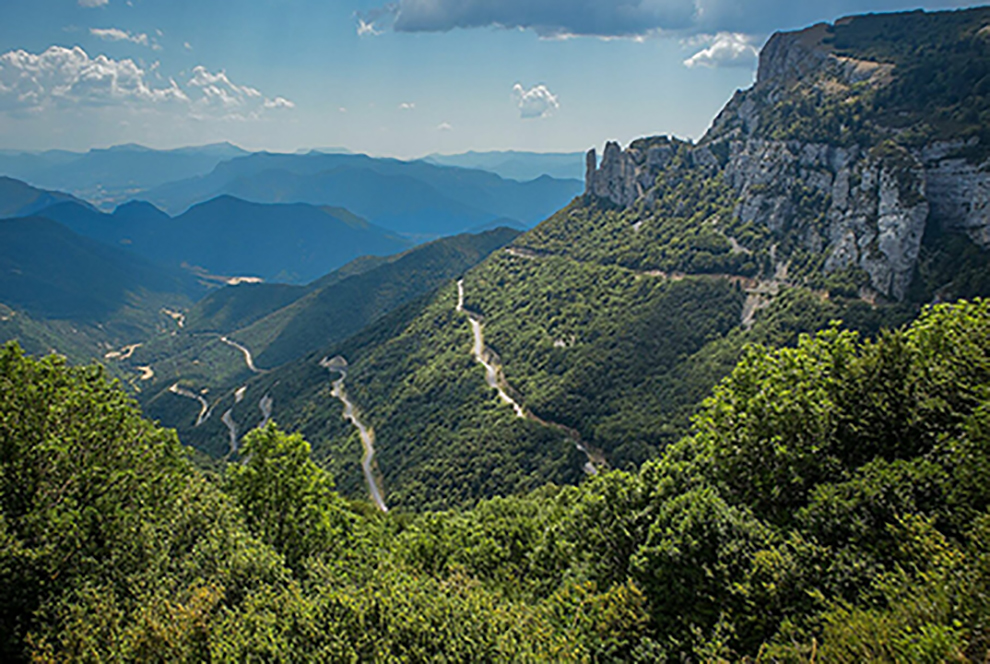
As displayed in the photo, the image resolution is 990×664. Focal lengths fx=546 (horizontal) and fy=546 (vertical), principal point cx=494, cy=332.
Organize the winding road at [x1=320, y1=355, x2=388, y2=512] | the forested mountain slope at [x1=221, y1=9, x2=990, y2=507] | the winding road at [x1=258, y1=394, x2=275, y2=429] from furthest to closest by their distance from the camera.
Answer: the winding road at [x1=258, y1=394, x2=275, y2=429]
the winding road at [x1=320, y1=355, x2=388, y2=512]
the forested mountain slope at [x1=221, y1=9, x2=990, y2=507]

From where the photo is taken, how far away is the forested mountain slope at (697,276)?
8500 centimetres

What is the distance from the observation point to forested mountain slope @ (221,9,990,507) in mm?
85000

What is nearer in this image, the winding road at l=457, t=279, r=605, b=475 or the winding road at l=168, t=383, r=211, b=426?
the winding road at l=457, t=279, r=605, b=475

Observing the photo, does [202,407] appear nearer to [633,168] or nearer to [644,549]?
[633,168]

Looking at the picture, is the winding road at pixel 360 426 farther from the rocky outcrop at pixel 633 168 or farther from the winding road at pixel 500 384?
the rocky outcrop at pixel 633 168

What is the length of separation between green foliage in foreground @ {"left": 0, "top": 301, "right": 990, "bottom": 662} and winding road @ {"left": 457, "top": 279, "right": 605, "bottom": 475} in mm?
46133

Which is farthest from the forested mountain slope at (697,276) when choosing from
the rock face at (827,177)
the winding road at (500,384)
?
the winding road at (500,384)

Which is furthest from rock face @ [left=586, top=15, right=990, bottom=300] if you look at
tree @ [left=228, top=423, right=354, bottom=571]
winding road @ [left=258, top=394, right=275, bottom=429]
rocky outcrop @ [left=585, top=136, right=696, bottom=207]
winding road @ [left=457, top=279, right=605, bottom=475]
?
winding road @ [left=258, top=394, right=275, bottom=429]

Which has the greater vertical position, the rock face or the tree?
the rock face

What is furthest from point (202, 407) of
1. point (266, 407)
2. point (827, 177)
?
point (827, 177)

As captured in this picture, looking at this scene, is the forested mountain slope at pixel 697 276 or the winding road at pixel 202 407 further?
the winding road at pixel 202 407

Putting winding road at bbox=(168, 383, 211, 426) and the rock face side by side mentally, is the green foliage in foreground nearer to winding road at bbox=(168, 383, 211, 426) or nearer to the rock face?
the rock face

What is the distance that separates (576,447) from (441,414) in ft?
112

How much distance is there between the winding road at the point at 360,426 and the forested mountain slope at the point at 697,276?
2.27 m
